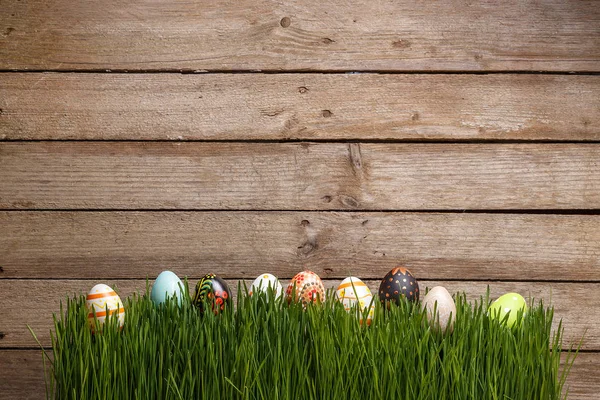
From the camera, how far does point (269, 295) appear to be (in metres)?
1.01

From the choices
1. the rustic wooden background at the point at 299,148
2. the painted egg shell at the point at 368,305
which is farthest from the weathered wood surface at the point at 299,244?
the painted egg shell at the point at 368,305

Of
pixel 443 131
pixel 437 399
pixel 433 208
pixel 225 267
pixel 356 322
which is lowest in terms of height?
pixel 437 399

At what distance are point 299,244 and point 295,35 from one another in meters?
0.45

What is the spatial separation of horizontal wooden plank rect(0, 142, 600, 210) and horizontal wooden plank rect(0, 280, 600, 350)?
0.54ft

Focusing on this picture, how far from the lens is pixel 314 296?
1075 millimetres

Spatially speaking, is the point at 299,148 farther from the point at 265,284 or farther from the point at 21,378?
the point at 21,378

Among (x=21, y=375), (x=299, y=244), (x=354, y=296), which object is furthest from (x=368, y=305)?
(x=21, y=375)

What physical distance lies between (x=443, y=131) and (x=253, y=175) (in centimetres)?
42

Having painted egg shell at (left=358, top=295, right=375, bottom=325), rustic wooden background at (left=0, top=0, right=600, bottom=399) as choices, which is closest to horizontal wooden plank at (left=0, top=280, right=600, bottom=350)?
rustic wooden background at (left=0, top=0, right=600, bottom=399)

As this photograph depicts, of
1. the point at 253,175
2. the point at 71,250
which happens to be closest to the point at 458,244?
the point at 253,175

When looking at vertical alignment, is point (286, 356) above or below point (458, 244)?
below

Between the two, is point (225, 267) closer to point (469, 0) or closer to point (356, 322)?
point (356, 322)

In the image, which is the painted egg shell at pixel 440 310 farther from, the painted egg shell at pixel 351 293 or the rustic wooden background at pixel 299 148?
the rustic wooden background at pixel 299 148

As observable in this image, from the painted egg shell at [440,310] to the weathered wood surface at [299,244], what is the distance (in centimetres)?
33
